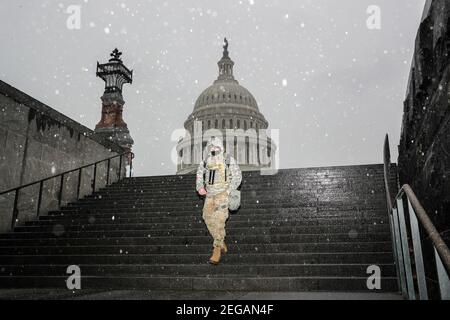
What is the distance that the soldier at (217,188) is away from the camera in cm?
611

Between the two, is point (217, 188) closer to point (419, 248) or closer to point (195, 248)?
point (195, 248)

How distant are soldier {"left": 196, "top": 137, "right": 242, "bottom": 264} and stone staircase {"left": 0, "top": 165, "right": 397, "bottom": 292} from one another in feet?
1.54

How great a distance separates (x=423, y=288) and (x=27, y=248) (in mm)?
6643

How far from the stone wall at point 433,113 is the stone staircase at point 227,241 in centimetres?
168

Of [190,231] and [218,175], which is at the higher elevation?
[218,175]

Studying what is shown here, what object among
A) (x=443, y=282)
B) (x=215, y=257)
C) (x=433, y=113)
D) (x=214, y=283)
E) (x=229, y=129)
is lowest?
(x=443, y=282)

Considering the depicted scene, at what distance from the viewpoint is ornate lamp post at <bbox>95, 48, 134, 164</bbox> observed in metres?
26.8

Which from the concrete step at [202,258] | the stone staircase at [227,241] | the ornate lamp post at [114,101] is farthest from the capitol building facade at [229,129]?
the concrete step at [202,258]

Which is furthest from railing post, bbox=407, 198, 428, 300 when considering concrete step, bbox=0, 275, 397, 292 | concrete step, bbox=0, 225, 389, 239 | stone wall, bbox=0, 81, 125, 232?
stone wall, bbox=0, 81, 125, 232

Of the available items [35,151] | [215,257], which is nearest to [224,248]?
[215,257]

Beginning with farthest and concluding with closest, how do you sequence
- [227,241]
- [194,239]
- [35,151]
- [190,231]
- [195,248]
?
[35,151] < [190,231] < [194,239] < [227,241] < [195,248]

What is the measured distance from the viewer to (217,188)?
6242 mm

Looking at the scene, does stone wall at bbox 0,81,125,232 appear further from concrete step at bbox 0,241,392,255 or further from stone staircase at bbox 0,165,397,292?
concrete step at bbox 0,241,392,255
